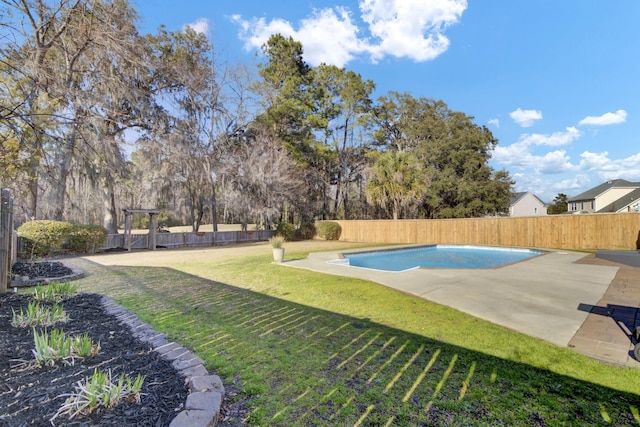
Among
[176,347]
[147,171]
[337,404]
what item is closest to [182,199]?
[147,171]

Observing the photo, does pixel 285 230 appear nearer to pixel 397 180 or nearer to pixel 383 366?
pixel 397 180

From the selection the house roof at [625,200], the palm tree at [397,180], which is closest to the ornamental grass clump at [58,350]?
the palm tree at [397,180]

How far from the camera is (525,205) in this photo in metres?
32.1

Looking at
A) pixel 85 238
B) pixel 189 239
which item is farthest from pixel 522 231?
pixel 85 238

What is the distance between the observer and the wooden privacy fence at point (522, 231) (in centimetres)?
1095

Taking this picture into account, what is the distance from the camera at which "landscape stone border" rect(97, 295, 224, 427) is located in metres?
1.53

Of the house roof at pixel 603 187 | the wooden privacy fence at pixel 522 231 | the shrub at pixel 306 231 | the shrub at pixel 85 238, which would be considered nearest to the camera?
the shrub at pixel 85 238

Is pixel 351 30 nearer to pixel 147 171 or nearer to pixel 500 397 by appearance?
pixel 147 171

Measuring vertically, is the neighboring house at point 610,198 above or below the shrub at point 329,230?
above

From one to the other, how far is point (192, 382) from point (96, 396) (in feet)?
1.62

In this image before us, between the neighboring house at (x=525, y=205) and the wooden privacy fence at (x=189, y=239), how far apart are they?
26.9 m

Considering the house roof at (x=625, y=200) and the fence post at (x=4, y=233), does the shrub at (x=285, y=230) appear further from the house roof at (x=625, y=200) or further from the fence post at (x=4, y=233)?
the house roof at (x=625, y=200)

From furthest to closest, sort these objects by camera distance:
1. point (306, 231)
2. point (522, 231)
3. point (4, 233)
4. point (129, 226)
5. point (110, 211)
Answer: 1. point (306, 231)
2. point (110, 211)
3. point (522, 231)
4. point (129, 226)
5. point (4, 233)

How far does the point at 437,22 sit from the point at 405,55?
19.3 ft
